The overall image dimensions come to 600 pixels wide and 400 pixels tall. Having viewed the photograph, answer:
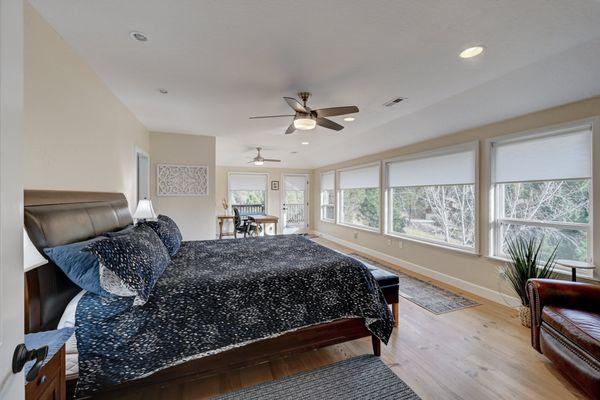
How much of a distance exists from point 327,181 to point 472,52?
5521mm

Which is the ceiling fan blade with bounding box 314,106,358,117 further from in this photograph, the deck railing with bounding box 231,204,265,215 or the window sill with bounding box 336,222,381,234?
the deck railing with bounding box 231,204,265,215

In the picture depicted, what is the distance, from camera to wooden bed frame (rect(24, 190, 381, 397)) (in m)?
1.42

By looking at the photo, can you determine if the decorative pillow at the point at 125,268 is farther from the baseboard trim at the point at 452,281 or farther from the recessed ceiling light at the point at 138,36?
the baseboard trim at the point at 452,281

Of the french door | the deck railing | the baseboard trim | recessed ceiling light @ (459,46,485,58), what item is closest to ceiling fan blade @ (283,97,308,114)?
recessed ceiling light @ (459,46,485,58)

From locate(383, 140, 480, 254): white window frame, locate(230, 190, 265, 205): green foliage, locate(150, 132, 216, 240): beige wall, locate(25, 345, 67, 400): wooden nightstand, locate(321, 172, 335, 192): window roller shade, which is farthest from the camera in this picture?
locate(230, 190, 265, 205): green foliage

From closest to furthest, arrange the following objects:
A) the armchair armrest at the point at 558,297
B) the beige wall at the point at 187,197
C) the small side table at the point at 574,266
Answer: the armchair armrest at the point at 558,297 → the small side table at the point at 574,266 → the beige wall at the point at 187,197

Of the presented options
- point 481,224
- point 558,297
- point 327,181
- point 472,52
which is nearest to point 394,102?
point 472,52

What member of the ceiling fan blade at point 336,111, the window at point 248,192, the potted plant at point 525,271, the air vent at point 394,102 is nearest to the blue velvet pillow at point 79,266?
the ceiling fan blade at point 336,111

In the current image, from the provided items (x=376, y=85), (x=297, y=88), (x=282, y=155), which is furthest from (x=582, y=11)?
(x=282, y=155)

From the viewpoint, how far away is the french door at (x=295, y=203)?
8258 millimetres

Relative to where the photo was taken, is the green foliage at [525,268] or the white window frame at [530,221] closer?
the white window frame at [530,221]

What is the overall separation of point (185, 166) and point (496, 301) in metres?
5.31

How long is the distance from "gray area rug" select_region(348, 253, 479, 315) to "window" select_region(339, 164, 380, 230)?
1.86 m

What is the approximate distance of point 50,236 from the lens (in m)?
1.52
